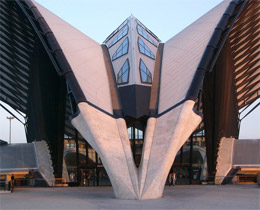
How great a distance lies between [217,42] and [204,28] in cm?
501

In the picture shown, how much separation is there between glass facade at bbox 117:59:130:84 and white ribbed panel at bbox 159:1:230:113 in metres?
2.62

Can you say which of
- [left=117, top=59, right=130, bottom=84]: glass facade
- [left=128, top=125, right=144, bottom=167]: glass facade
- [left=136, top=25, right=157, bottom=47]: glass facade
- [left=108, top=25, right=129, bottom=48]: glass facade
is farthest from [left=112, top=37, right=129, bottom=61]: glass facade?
[left=128, top=125, right=144, bottom=167]: glass facade

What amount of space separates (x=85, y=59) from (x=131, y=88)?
4.36m

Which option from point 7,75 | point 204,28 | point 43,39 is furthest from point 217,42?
point 7,75

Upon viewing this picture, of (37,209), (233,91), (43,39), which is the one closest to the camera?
(37,209)

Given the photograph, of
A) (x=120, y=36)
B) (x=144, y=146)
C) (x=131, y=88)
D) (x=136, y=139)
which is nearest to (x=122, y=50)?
(x=120, y=36)

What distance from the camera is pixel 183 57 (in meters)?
27.4

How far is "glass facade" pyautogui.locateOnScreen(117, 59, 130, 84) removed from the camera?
89.6ft

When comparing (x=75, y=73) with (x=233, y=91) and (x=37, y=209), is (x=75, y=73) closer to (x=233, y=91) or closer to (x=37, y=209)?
(x=37, y=209)

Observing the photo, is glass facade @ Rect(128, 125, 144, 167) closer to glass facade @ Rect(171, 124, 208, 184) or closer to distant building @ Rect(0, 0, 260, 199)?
distant building @ Rect(0, 0, 260, 199)

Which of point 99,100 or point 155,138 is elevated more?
point 99,100

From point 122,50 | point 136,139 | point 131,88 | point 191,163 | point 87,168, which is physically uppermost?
point 122,50

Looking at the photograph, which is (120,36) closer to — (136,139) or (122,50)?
(122,50)

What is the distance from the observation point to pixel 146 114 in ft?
78.7
